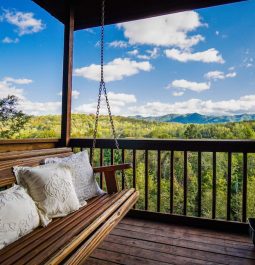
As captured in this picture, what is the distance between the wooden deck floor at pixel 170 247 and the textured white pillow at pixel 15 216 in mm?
679

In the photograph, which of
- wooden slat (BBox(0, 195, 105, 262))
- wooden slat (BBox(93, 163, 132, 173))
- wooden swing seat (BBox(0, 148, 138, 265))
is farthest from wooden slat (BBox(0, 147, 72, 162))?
wooden slat (BBox(0, 195, 105, 262))

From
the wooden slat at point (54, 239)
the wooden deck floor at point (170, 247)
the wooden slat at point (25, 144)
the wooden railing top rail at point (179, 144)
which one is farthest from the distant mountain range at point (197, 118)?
the wooden slat at point (54, 239)

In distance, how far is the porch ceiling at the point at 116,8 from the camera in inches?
96.6

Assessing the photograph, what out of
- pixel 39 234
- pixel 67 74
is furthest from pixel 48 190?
pixel 67 74

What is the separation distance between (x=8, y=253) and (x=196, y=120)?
3894 millimetres

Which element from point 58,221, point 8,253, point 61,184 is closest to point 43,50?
point 61,184

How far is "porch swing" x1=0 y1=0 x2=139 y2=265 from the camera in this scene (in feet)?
3.21

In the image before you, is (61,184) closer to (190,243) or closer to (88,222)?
(88,222)

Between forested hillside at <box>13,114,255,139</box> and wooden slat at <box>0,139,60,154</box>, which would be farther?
forested hillside at <box>13,114,255,139</box>

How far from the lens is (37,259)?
0.93 m

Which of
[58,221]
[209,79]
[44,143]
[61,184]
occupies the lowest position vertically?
[58,221]

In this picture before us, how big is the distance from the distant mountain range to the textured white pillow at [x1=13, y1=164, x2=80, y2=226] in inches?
124

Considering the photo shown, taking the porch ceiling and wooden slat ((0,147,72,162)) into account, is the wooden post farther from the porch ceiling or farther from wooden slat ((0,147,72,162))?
wooden slat ((0,147,72,162))

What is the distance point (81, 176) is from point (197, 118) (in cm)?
308
